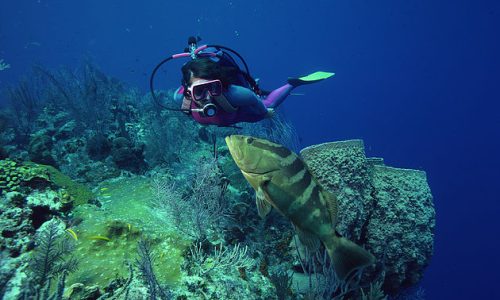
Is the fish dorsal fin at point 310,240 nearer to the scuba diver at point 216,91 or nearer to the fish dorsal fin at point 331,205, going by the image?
the fish dorsal fin at point 331,205

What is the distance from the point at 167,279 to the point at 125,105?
895 centimetres

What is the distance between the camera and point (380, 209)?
13.3ft

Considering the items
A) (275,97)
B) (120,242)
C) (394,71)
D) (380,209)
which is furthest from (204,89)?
(394,71)

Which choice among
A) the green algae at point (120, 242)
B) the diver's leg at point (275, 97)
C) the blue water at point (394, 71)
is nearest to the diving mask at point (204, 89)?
the green algae at point (120, 242)

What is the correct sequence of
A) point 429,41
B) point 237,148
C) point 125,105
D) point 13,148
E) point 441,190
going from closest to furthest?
point 237,148, point 13,148, point 125,105, point 441,190, point 429,41

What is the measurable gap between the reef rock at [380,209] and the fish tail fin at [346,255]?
187cm

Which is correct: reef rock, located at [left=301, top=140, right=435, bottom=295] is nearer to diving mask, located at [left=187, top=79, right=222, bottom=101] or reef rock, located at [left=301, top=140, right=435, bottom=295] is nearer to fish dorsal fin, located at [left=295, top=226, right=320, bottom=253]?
diving mask, located at [left=187, top=79, right=222, bottom=101]

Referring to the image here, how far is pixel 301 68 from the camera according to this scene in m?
78.3

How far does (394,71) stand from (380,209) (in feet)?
234

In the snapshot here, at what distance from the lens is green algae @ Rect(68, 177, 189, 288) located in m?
3.07

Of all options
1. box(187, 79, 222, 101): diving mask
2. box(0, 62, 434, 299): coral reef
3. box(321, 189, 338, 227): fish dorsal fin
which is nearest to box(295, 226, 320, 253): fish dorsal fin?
box(321, 189, 338, 227): fish dorsal fin

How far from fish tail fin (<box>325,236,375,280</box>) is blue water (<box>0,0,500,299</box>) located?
1758 cm

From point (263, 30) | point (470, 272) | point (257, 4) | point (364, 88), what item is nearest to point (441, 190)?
point (470, 272)

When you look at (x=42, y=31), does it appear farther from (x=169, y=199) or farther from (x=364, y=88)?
(x=169, y=199)
